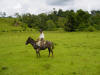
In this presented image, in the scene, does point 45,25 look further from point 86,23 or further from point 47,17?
point 86,23

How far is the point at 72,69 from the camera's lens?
911 cm

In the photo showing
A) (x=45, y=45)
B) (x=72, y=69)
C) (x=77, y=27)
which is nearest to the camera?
(x=72, y=69)

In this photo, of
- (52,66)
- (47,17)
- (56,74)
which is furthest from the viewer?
(47,17)

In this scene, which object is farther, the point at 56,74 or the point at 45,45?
the point at 45,45

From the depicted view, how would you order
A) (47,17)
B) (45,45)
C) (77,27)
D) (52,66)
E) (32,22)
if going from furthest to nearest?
1. (47,17)
2. (32,22)
3. (77,27)
4. (45,45)
5. (52,66)

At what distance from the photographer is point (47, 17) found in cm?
9219

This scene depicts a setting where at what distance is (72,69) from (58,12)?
9989cm

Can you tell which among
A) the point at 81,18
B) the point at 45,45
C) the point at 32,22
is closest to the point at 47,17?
the point at 32,22

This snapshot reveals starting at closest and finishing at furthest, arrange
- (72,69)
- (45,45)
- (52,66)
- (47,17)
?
(72,69) → (52,66) → (45,45) → (47,17)

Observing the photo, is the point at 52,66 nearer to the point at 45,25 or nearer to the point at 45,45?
the point at 45,45

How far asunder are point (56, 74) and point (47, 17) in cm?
8567

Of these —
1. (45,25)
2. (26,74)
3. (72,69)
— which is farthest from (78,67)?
(45,25)

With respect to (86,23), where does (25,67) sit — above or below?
below

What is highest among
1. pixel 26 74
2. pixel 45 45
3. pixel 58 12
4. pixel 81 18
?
pixel 58 12
